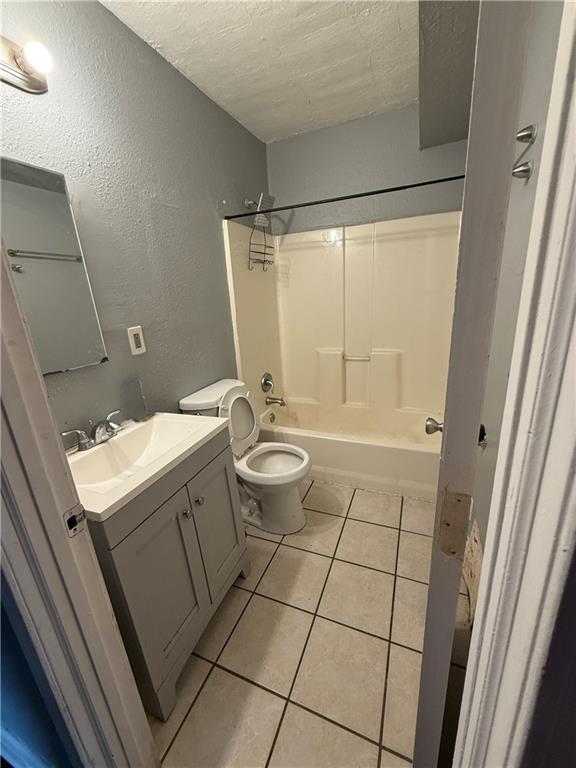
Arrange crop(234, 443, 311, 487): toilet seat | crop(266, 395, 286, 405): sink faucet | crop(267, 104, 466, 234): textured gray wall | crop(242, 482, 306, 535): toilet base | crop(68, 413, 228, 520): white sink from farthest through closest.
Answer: crop(266, 395, 286, 405): sink faucet
crop(267, 104, 466, 234): textured gray wall
crop(242, 482, 306, 535): toilet base
crop(234, 443, 311, 487): toilet seat
crop(68, 413, 228, 520): white sink

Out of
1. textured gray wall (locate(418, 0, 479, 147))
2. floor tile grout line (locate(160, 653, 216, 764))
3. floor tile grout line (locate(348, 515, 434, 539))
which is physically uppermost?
textured gray wall (locate(418, 0, 479, 147))

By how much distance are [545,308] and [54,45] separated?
5.56 feet

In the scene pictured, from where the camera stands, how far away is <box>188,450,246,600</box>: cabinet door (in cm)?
115

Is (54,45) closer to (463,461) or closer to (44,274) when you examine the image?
(44,274)

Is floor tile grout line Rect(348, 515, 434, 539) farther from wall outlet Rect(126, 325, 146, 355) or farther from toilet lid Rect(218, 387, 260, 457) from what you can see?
wall outlet Rect(126, 325, 146, 355)

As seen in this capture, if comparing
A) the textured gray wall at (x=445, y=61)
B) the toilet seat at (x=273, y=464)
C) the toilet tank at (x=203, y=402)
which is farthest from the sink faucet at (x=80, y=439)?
the textured gray wall at (x=445, y=61)

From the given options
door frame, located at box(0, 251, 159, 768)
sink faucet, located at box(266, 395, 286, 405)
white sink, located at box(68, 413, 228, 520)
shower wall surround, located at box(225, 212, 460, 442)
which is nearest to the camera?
door frame, located at box(0, 251, 159, 768)

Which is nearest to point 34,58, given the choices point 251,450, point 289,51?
point 289,51

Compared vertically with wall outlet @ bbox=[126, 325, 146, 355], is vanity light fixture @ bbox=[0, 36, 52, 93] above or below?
above

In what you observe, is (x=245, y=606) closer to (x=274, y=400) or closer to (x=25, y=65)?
(x=274, y=400)

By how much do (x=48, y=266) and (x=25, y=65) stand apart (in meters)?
0.57

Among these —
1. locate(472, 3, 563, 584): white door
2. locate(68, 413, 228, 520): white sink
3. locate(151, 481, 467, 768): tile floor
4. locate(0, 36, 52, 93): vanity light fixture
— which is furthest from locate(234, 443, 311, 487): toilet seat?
locate(0, 36, 52, 93): vanity light fixture

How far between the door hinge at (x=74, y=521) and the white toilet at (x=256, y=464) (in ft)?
3.32

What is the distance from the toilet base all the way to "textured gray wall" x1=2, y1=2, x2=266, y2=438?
2.41ft
